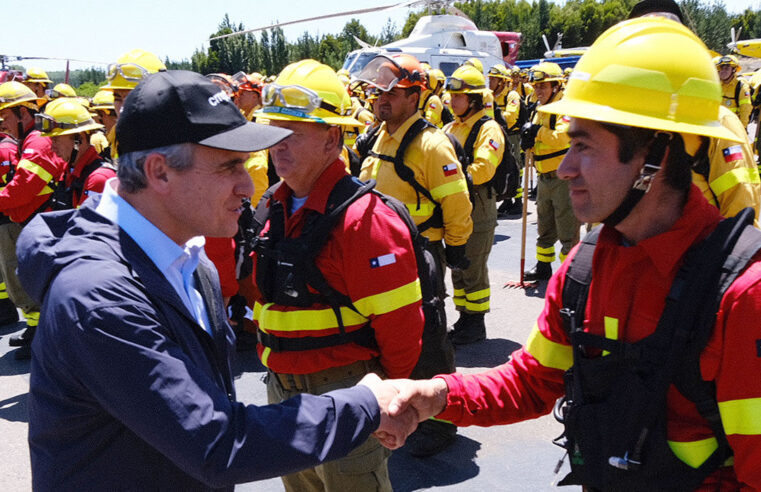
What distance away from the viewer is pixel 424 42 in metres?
19.2

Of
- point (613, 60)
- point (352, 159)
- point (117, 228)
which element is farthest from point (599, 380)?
point (352, 159)

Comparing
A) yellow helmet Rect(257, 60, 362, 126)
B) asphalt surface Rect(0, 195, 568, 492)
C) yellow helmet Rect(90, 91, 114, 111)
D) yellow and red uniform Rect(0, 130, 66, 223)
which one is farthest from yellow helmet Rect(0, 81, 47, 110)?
yellow helmet Rect(257, 60, 362, 126)

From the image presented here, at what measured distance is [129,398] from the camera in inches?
57.2

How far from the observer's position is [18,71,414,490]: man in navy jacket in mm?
1461

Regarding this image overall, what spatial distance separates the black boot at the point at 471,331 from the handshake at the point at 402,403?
4.01 m

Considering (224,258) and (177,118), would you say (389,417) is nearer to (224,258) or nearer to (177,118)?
(177,118)

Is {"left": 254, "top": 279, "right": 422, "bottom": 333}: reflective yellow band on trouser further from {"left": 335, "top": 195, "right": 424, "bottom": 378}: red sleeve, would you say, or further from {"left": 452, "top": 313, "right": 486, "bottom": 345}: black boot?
{"left": 452, "top": 313, "right": 486, "bottom": 345}: black boot

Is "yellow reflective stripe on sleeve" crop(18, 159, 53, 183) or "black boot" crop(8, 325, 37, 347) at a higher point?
"yellow reflective stripe on sleeve" crop(18, 159, 53, 183)

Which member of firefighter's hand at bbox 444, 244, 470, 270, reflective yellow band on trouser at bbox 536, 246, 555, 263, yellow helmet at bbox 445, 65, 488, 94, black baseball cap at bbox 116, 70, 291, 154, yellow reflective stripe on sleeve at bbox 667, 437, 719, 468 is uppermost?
yellow helmet at bbox 445, 65, 488, 94

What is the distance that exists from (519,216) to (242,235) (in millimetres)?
7473

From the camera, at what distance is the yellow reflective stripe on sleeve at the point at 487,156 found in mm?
6453

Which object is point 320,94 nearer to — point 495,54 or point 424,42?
point 424,42

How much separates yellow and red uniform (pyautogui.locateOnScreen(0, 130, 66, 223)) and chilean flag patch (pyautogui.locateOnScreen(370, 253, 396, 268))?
475 centimetres

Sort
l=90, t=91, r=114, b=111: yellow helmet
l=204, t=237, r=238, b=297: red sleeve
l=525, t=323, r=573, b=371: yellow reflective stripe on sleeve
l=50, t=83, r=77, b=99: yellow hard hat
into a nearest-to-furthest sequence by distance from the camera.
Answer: l=525, t=323, r=573, b=371: yellow reflective stripe on sleeve < l=204, t=237, r=238, b=297: red sleeve < l=90, t=91, r=114, b=111: yellow helmet < l=50, t=83, r=77, b=99: yellow hard hat
